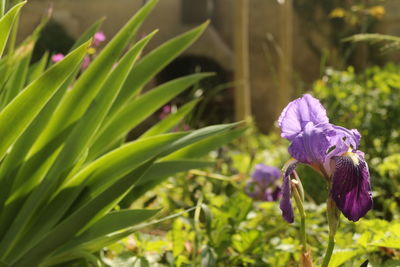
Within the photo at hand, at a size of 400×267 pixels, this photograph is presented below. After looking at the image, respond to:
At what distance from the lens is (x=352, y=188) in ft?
2.83

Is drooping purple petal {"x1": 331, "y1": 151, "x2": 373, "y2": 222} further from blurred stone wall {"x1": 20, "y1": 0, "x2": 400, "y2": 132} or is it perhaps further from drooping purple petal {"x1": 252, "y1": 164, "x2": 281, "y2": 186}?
blurred stone wall {"x1": 20, "y1": 0, "x2": 400, "y2": 132}

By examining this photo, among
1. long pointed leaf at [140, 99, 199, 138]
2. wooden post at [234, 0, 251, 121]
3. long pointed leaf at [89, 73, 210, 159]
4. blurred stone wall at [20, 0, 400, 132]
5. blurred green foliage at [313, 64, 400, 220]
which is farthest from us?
blurred stone wall at [20, 0, 400, 132]

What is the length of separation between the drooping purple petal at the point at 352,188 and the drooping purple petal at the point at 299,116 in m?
0.08

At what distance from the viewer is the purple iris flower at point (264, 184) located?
6.18ft

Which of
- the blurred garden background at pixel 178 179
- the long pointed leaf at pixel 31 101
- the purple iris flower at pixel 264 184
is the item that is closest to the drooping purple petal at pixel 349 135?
the blurred garden background at pixel 178 179

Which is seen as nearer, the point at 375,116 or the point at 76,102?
the point at 76,102

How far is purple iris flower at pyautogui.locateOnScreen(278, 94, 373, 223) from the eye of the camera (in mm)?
855

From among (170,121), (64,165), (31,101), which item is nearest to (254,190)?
(170,121)

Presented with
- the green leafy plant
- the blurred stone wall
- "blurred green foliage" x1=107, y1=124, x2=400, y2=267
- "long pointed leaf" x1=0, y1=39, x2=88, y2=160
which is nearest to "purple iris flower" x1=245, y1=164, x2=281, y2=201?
"blurred green foliage" x1=107, y1=124, x2=400, y2=267

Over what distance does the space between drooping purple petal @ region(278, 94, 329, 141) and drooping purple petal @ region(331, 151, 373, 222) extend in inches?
3.2

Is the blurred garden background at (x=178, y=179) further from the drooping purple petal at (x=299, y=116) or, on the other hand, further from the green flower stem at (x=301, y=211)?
the drooping purple petal at (x=299, y=116)

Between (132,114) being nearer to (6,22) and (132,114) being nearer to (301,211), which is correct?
(6,22)

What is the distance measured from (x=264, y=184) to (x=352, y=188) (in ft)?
3.41

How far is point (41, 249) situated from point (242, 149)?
7.63 feet
